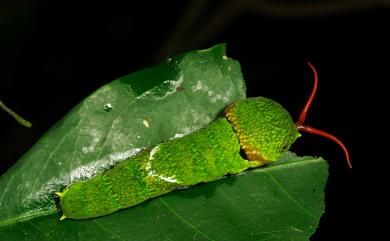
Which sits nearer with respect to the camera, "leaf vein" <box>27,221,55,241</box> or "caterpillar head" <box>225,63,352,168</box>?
"leaf vein" <box>27,221,55,241</box>

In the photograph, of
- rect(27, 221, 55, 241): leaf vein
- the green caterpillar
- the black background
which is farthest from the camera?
the black background

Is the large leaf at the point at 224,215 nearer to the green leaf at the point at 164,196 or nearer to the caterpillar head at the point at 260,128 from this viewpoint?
the green leaf at the point at 164,196

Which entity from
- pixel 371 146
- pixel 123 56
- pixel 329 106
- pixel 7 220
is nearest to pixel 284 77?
pixel 329 106

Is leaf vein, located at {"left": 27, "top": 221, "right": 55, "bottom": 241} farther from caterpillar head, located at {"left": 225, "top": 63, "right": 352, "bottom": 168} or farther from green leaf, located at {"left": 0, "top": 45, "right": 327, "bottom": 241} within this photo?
caterpillar head, located at {"left": 225, "top": 63, "right": 352, "bottom": 168}

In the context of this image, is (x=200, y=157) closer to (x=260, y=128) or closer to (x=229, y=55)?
(x=260, y=128)

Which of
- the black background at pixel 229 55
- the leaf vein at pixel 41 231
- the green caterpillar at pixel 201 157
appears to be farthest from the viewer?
the black background at pixel 229 55

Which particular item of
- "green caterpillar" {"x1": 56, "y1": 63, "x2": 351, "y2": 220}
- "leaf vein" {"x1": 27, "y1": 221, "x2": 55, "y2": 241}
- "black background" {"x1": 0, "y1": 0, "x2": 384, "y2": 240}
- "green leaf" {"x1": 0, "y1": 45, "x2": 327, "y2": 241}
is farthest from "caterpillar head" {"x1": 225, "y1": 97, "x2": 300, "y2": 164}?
"black background" {"x1": 0, "y1": 0, "x2": 384, "y2": 240}

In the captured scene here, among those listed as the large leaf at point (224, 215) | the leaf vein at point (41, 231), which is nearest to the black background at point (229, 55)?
the large leaf at point (224, 215)
